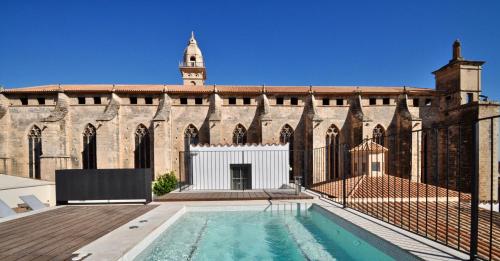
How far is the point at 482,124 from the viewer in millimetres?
17766

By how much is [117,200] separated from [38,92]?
16.3 meters

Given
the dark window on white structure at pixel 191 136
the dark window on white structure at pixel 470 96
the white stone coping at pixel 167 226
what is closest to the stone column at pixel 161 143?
the dark window on white structure at pixel 191 136

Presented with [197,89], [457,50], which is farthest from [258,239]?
[457,50]

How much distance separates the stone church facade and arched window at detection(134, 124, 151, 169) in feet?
0.25

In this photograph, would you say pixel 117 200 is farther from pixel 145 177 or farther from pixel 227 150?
pixel 227 150

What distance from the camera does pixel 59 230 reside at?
5535 millimetres

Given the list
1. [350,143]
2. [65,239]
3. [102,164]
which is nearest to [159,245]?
[65,239]

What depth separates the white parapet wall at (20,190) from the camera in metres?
12.1

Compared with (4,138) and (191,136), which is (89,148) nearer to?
(4,138)

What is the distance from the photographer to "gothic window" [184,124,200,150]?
19609 mm

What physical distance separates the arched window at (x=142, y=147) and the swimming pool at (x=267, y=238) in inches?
502

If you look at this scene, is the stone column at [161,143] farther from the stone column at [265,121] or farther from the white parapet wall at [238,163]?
the stone column at [265,121]

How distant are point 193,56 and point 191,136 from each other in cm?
2418

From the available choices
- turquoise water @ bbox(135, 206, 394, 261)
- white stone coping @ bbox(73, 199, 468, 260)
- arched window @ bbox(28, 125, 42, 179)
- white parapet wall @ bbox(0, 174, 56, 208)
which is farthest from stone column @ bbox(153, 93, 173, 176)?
turquoise water @ bbox(135, 206, 394, 261)
